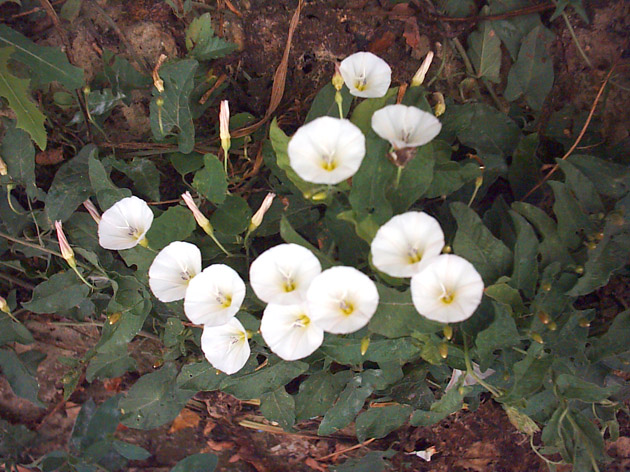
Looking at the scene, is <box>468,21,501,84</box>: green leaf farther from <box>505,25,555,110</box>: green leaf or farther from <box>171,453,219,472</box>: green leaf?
<box>171,453,219,472</box>: green leaf

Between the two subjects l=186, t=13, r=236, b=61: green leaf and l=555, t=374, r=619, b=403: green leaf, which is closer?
l=555, t=374, r=619, b=403: green leaf

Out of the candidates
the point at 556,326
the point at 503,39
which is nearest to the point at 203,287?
the point at 556,326

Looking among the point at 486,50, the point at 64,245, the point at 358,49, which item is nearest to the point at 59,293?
the point at 64,245

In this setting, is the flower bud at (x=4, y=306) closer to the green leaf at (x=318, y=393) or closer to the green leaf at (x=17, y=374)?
the green leaf at (x=17, y=374)

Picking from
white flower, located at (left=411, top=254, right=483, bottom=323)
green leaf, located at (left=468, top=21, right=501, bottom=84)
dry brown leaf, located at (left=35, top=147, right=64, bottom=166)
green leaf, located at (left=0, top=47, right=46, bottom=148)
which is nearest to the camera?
white flower, located at (left=411, top=254, right=483, bottom=323)

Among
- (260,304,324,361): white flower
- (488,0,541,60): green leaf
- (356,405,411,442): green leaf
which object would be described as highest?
(488,0,541,60): green leaf

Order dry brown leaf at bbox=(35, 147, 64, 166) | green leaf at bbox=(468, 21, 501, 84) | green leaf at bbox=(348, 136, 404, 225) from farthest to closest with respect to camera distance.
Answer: dry brown leaf at bbox=(35, 147, 64, 166)
green leaf at bbox=(468, 21, 501, 84)
green leaf at bbox=(348, 136, 404, 225)

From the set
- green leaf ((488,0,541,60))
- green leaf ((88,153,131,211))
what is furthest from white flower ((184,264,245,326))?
green leaf ((488,0,541,60))
